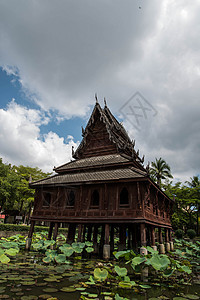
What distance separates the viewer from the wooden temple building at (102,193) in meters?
12.2

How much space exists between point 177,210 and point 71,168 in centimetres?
2550

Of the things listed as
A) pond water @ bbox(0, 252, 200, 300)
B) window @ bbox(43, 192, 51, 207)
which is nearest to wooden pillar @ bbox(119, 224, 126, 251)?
window @ bbox(43, 192, 51, 207)

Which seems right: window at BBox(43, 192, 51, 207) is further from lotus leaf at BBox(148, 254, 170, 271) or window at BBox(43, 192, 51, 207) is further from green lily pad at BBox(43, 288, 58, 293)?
lotus leaf at BBox(148, 254, 170, 271)

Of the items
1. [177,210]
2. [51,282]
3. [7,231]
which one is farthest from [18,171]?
[51,282]

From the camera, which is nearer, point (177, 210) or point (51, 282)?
point (51, 282)

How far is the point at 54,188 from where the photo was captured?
1584 cm

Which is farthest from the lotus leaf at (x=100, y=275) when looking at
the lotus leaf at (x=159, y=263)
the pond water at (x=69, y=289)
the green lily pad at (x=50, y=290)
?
the lotus leaf at (x=159, y=263)

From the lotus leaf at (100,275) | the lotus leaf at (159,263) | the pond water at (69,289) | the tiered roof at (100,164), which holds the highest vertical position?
the tiered roof at (100,164)

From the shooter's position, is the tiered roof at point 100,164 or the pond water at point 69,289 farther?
the tiered roof at point 100,164

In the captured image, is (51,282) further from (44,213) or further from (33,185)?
(33,185)

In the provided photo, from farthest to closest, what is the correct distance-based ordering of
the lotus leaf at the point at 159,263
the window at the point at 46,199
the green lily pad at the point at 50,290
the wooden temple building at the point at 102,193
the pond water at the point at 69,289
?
the window at the point at 46,199 < the wooden temple building at the point at 102,193 < the lotus leaf at the point at 159,263 < the green lily pad at the point at 50,290 < the pond water at the point at 69,289

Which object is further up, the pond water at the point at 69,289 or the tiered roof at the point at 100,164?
the tiered roof at the point at 100,164

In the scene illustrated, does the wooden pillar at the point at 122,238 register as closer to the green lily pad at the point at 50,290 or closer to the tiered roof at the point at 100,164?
the tiered roof at the point at 100,164

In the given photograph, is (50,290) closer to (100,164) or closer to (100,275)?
(100,275)
